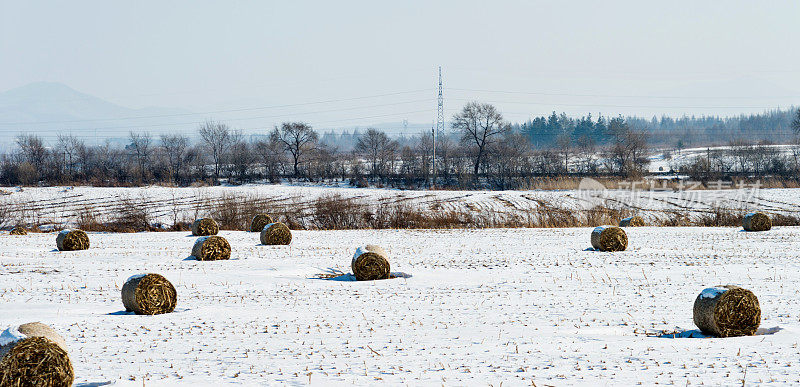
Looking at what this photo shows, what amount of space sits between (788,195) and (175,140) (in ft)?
301

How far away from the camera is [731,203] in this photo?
46.5m

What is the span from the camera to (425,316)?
1271 centimetres

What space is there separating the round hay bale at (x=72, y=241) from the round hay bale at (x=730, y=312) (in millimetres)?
22240

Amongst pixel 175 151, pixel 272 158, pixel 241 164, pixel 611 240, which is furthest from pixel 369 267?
pixel 175 151

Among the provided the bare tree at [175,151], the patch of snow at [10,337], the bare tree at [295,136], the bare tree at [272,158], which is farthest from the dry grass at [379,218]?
the bare tree at [295,136]

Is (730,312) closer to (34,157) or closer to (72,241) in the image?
(72,241)

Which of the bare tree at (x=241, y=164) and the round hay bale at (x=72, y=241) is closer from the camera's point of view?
the round hay bale at (x=72, y=241)

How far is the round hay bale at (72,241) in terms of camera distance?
25172mm

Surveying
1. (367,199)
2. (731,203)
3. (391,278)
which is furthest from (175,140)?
(391,278)

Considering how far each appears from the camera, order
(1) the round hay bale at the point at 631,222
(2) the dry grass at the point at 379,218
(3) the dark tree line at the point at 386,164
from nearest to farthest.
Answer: (1) the round hay bale at the point at 631,222 → (2) the dry grass at the point at 379,218 → (3) the dark tree line at the point at 386,164

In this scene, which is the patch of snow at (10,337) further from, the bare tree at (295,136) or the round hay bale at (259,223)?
the bare tree at (295,136)

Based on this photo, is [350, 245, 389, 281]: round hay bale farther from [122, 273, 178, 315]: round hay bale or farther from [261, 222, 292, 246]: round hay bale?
[261, 222, 292, 246]: round hay bale

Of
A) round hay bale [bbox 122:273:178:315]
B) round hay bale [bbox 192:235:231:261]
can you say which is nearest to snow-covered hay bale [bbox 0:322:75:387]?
round hay bale [bbox 122:273:178:315]

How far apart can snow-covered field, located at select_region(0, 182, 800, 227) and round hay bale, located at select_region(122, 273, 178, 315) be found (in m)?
27.2
